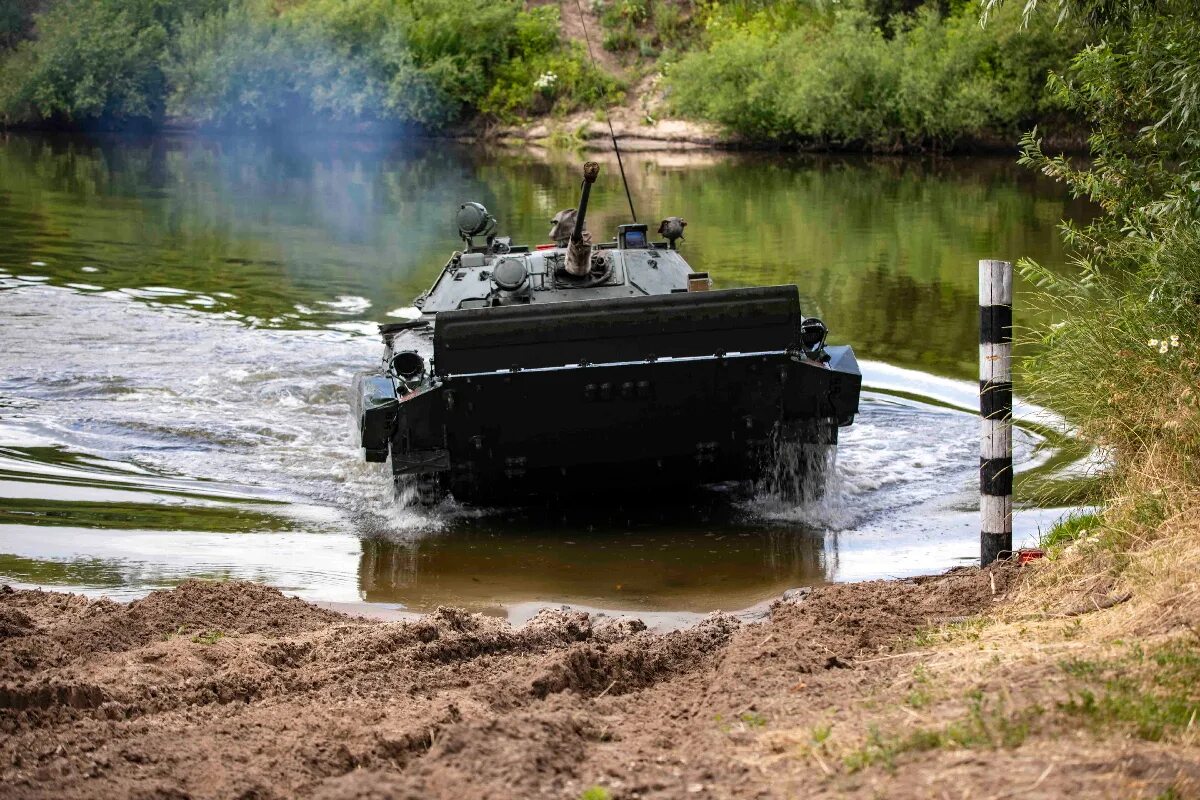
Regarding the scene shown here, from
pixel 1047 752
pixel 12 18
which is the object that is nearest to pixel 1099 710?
pixel 1047 752

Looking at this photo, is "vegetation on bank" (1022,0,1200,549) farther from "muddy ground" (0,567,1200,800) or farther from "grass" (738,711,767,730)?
"grass" (738,711,767,730)

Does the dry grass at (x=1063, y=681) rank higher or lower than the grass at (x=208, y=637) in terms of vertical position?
higher

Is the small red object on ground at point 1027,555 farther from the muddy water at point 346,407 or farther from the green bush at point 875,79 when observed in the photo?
the green bush at point 875,79

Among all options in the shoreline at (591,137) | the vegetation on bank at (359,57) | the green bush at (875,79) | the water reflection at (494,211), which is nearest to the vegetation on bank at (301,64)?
the vegetation on bank at (359,57)

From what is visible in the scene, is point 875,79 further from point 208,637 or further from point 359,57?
point 208,637

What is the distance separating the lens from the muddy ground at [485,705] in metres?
4.52

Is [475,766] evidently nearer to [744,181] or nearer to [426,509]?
[426,509]

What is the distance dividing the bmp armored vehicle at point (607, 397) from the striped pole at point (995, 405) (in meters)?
2.30

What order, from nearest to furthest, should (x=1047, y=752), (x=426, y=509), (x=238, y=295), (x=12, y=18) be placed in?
(x=1047, y=752), (x=426, y=509), (x=238, y=295), (x=12, y=18)

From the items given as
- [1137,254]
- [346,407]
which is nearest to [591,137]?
[346,407]

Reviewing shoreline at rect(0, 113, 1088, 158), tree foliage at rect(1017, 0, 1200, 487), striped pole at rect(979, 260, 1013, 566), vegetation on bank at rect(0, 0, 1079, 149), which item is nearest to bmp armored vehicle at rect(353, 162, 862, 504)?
tree foliage at rect(1017, 0, 1200, 487)

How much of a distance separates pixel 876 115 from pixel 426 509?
35.1 metres

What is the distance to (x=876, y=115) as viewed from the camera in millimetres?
43500

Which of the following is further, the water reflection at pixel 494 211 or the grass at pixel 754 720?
the water reflection at pixel 494 211
